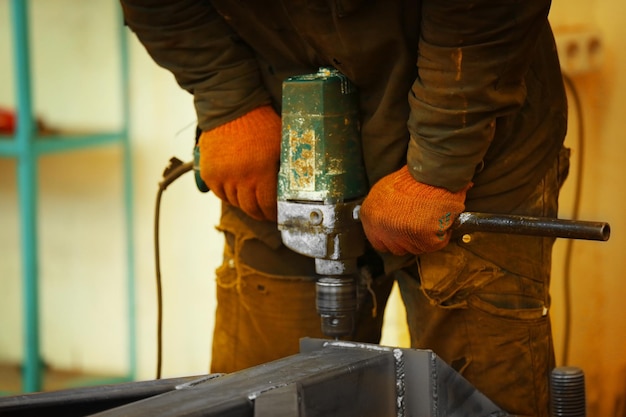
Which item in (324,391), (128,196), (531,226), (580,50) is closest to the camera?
(324,391)

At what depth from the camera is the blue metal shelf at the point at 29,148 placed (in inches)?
102

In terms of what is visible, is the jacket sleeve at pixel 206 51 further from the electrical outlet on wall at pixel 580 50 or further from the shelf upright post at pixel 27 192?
the shelf upright post at pixel 27 192

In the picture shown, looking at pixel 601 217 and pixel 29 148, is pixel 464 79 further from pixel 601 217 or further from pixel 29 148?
pixel 29 148

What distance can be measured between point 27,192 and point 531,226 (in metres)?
1.65

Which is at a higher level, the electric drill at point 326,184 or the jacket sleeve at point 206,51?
the jacket sleeve at point 206,51

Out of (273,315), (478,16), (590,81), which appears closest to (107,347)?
(273,315)

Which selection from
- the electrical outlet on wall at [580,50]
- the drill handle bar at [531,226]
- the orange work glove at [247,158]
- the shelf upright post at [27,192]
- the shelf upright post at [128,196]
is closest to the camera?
the drill handle bar at [531,226]

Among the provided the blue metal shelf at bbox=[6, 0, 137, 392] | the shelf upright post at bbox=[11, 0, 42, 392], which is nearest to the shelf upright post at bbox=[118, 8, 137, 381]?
the blue metal shelf at bbox=[6, 0, 137, 392]

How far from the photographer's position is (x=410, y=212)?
A: 1.45 metres

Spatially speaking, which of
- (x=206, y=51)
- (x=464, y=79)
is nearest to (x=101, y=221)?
(x=206, y=51)

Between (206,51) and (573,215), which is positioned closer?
(206,51)

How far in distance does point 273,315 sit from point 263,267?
9cm

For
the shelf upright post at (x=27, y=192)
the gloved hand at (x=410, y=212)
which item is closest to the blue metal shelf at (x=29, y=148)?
the shelf upright post at (x=27, y=192)

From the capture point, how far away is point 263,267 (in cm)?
175
